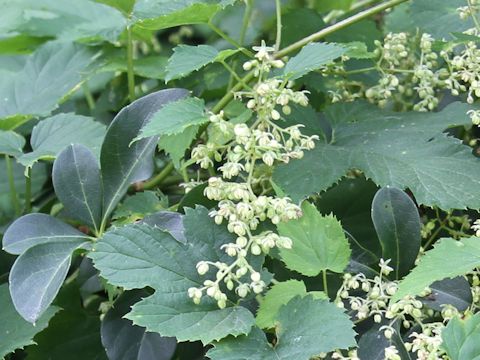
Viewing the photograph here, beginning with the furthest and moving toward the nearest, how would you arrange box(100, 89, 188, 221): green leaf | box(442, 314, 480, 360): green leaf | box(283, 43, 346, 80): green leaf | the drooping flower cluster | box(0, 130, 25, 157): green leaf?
box(0, 130, 25, 157): green leaf, box(100, 89, 188, 221): green leaf, box(283, 43, 346, 80): green leaf, the drooping flower cluster, box(442, 314, 480, 360): green leaf

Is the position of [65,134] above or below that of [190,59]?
below

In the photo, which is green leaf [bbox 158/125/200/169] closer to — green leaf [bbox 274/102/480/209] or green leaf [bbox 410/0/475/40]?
green leaf [bbox 274/102/480/209]

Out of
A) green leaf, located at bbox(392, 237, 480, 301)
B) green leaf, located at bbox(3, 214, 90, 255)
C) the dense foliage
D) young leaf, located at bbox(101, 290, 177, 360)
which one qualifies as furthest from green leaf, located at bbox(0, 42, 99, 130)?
green leaf, located at bbox(392, 237, 480, 301)

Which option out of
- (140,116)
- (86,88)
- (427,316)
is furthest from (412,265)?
(86,88)

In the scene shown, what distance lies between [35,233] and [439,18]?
71cm

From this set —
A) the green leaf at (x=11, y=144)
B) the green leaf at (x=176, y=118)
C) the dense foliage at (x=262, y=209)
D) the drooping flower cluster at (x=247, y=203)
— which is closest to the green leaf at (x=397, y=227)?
the dense foliage at (x=262, y=209)

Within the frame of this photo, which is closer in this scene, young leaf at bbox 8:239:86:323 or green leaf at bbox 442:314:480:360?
green leaf at bbox 442:314:480:360

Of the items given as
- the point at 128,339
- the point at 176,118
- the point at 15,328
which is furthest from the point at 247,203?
the point at 15,328

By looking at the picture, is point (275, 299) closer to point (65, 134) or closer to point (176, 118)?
point (176, 118)

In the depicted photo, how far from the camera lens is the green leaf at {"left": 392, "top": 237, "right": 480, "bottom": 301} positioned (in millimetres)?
797

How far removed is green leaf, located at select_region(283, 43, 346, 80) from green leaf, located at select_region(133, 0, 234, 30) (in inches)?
6.2

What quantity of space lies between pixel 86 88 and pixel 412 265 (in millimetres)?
888

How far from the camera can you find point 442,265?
32.1 inches

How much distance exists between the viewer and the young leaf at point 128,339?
3.18 feet
